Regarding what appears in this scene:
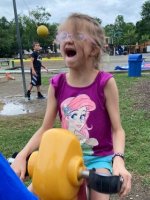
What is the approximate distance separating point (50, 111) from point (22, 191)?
1.01 m

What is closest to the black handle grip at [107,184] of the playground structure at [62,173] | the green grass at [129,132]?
the playground structure at [62,173]

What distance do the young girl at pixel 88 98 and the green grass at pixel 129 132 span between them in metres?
2.25

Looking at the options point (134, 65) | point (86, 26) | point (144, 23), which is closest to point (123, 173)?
point (86, 26)

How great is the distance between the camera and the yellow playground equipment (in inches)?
52.4

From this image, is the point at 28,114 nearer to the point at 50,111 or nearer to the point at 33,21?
the point at 50,111

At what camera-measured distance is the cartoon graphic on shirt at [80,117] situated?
195cm

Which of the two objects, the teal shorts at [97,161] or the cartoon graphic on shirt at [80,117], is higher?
the cartoon graphic on shirt at [80,117]

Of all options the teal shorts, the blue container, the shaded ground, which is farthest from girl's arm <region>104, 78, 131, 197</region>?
the blue container

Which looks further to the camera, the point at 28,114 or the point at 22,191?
the point at 28,114

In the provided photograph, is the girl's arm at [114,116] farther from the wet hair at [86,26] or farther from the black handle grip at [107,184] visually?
the black handle grip at [107,184]

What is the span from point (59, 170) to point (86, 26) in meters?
0.82

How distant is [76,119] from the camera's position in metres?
1.96

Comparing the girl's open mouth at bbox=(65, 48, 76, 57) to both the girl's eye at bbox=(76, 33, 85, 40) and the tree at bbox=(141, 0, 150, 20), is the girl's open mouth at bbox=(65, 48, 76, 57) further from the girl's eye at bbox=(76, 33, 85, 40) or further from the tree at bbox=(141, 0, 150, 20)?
the tree at bbox=(141, 0, 150, 20)

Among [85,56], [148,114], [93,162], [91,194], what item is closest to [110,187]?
[91,194]
